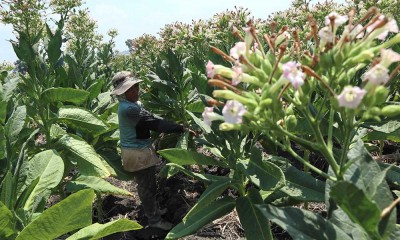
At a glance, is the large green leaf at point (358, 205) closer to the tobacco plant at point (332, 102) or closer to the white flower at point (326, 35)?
the tobacco plant at point (332, 102)

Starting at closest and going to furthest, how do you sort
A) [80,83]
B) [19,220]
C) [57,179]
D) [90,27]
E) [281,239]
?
1. [19,220]
2. [57,179]
3. [281,239]
4. [80,83]
5. [90,27]

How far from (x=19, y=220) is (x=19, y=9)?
2484mm

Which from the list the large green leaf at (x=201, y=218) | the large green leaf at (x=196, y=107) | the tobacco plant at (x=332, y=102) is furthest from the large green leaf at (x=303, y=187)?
the large green leaf at (x=196, y=107)


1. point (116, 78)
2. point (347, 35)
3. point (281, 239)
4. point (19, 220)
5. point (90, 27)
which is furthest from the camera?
point (90, 27)

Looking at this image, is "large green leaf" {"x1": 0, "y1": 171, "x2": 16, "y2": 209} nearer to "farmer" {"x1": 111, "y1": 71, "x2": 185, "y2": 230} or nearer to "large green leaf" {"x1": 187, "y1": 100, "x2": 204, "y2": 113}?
"farmer" {"x1": 111, "y1": 71, "x2": 185, "y2": 230}

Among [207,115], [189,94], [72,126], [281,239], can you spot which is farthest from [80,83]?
[207,115]

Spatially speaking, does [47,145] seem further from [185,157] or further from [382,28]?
[382,28]

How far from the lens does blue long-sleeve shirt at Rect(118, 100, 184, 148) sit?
11.9 feet

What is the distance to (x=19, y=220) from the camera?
2102 mm

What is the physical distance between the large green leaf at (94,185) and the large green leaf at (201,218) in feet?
3.38

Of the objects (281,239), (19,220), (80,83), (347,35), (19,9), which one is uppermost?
(19,9)

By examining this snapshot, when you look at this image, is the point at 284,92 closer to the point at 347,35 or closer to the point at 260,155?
the point at 347,35

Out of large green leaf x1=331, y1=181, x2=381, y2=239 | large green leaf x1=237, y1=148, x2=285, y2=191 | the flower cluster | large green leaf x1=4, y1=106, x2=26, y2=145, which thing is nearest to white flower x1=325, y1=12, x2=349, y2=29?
the flower cluster

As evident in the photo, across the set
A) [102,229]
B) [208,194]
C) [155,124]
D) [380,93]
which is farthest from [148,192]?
[380,93]
